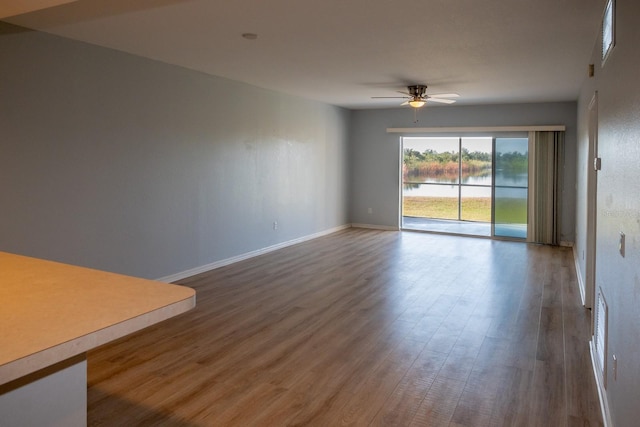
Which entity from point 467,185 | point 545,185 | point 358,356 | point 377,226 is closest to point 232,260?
point 358,356

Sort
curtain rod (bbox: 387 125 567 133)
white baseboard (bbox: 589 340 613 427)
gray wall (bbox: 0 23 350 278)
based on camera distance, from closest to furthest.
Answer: white baseboard (bbox: 589 340 613 427) → gray wall (bbox: 0 23 350 278) → curtain rod (bbox: 387 125 567 133)

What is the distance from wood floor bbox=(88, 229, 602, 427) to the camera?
8.87 feet

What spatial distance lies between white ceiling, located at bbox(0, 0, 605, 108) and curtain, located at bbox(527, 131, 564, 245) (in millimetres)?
2155

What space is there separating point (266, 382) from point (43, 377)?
1710 millimetres

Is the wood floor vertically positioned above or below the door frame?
below

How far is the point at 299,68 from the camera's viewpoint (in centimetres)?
547

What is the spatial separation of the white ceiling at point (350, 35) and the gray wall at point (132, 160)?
0.29 metres

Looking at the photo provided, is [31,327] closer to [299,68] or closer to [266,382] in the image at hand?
[266,382]

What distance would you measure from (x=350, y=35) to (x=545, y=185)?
5647 millimetres

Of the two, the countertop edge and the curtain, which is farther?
the curtain

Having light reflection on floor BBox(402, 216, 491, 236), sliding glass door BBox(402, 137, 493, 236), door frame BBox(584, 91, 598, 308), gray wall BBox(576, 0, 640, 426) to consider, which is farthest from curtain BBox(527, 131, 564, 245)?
gray wall BBox(576, 0, 640, 426)

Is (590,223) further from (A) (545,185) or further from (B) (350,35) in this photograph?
(A) (545,185)

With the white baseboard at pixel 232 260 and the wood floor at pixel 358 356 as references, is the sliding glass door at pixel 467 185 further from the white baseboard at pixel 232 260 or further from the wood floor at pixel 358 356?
the wood floor at pixel 358 356

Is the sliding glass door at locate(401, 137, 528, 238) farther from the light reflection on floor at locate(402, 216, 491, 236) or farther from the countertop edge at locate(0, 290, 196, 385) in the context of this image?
the countertop edge at locate(0, 290, 196, 385)
